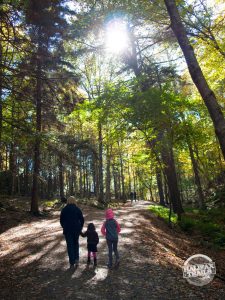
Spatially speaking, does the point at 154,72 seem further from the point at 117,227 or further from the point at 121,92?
the point at 117,227

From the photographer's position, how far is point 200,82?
6.34m

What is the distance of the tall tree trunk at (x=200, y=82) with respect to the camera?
5.93 metres

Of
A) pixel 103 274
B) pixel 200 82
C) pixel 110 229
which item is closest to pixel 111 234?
pixel 110 229

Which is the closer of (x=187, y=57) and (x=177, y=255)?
(x=187, y=57)

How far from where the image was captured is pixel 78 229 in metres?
7.27

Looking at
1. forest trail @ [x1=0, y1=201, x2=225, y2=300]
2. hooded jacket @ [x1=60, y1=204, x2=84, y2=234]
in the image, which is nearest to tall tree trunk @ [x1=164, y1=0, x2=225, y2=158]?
forest trail @ [x1=0, y1=201, x2=225, y2=300]

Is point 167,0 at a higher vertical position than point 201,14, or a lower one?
lower

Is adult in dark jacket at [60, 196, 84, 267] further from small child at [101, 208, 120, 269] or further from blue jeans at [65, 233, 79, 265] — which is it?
small child at [101, 208, 120, 269]

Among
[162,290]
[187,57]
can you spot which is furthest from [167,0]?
[162,290]

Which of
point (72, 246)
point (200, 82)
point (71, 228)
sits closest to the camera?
point (200, 82)

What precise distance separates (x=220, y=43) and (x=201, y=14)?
1438 mm

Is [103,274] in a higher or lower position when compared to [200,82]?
lower

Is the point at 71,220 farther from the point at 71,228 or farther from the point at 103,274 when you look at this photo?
the point at 103,274

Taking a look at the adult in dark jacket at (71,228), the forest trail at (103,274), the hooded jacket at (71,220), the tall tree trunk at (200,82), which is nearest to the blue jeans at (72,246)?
the adult in dark jacket at (71,228)
